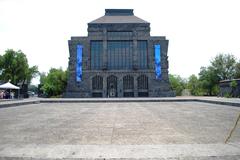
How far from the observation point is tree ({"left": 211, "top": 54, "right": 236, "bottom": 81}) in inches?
3187

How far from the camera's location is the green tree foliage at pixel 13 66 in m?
76.6

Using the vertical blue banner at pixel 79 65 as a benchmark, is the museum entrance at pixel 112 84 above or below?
below

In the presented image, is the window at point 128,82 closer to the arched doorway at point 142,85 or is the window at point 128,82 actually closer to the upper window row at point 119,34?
the arched doorway at point 142,85

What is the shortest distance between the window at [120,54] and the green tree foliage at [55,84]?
1688cm

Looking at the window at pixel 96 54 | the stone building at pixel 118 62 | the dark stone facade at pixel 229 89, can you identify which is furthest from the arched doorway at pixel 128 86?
the dark stone facade at pixel 229 89

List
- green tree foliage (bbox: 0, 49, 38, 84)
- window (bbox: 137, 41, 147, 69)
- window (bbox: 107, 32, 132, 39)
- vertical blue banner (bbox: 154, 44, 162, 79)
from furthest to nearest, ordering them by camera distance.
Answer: green tree foliage (bbox: 0, 49, 38, 84)
window (bbox: 107, 32, 132, 39)
window (bbox: 137, 41, 147, 69)
vertical blue banner (bbox: 154, 44, 162, 79)

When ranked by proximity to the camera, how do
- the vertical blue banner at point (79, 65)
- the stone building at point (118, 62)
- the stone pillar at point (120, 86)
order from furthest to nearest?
the stone building at point (118, 62) → the vertical blue banner at point (79, 65) → the stone pillar at point (120, 86)

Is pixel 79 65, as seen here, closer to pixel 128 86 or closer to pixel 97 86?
pixel 97 86

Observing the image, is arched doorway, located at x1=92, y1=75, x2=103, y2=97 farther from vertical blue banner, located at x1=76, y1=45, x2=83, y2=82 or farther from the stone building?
vertical blue banner, located at x1=76, y1=45, x2=83, y2=82

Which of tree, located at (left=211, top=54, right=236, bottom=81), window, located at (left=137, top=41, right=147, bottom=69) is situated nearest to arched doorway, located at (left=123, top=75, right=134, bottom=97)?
window, located at (left=137, top=41, right=147, bottom=69)

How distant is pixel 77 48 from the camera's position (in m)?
63.2

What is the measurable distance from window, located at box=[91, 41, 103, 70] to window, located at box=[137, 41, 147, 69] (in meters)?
9.97

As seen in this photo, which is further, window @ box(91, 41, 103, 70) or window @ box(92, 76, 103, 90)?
window @ box(91, 41, 103, 70)

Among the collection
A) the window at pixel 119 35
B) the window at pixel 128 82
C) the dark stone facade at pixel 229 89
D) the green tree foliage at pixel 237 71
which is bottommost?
the dark stone facade at pixel 229 89
